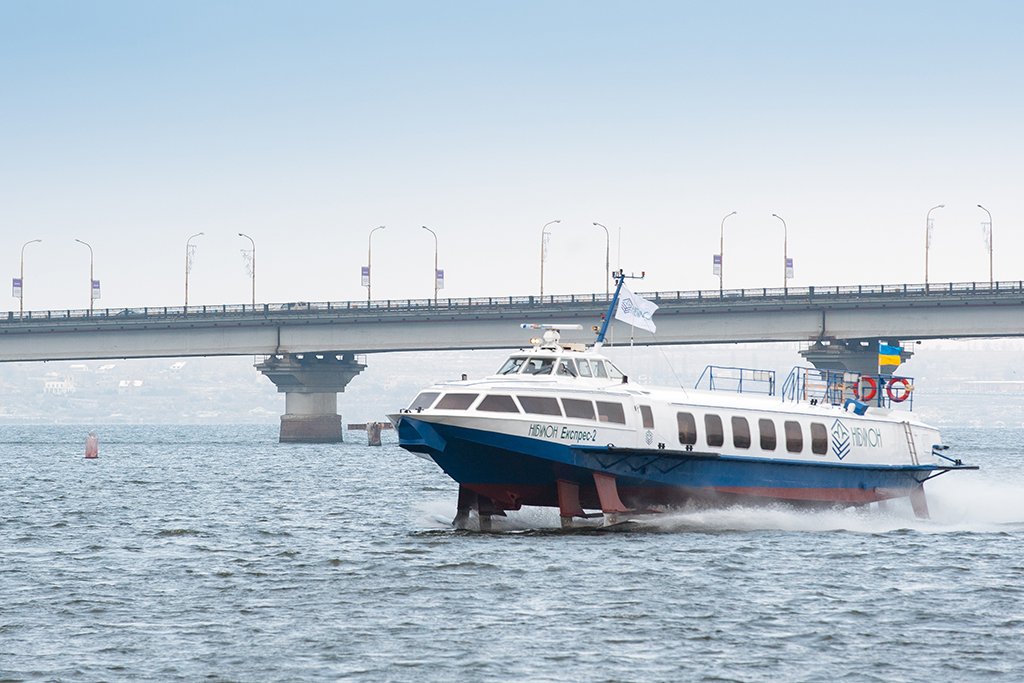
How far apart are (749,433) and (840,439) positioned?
3.95m

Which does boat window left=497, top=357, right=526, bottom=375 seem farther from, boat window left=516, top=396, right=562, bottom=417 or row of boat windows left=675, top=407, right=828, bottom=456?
row of boat windows left=675, top=407, right=828, bottom=456

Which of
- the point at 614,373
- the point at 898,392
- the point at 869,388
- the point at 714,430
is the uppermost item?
the point at 614,373

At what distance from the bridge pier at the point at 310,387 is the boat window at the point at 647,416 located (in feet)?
251

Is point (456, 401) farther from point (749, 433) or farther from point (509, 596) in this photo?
point (749, 433)

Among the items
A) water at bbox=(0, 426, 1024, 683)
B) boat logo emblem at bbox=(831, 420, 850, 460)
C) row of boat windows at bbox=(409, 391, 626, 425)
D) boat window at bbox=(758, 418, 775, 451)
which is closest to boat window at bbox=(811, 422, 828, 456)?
boat logo emblem at bbox=(831, 420, 850, 460)

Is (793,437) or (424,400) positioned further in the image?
(793,437)

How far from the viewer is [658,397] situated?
111 feet

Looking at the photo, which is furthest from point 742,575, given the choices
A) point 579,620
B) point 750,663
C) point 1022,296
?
point 1022,296

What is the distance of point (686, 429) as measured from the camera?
111 feet

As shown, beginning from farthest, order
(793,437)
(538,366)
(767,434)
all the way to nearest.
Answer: (793,437) → (767,434) → (538,366)

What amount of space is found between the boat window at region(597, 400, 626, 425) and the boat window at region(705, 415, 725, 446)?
2.92 metres

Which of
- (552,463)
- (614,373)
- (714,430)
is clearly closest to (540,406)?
(552,463)

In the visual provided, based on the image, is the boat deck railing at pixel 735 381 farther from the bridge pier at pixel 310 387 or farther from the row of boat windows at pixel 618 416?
the bridge pier at pixel 310 387

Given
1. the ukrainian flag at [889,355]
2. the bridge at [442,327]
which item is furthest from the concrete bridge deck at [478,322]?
the ukrainian flag at [889,355]
